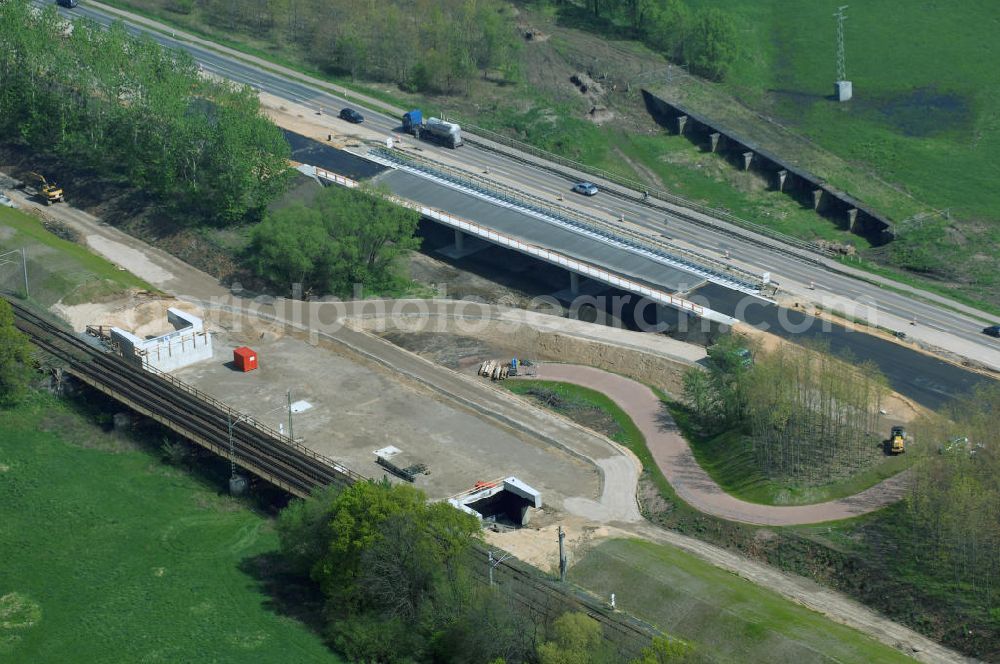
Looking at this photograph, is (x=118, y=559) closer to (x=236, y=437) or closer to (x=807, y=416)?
(x=236, y=437)

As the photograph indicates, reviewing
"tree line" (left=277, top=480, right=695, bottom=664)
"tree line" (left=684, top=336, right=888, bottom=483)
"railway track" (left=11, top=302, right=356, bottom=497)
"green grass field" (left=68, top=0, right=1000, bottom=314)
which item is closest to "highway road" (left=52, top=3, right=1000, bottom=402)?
"green grass field" (left=68, top=0, right=1000, bottom=314)

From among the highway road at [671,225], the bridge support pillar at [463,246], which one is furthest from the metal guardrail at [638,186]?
the bridge support pillar at [463,246]

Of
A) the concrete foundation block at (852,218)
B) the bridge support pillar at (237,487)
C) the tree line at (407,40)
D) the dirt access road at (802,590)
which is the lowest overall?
the bridge support pillar at (237,487)

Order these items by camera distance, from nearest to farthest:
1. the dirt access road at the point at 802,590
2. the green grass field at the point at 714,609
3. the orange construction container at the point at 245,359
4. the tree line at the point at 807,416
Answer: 1. the green grass field at the point at 714,609
2. the dirt access road at the point at 802,590
3. the tree line at the point at 807,416
4. the orange construction container at the point at 245,359

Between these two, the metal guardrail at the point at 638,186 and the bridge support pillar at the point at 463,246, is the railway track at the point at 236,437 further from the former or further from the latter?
the metal guardrail at the point at 638,186

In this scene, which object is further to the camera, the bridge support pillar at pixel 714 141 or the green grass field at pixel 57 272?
the bridge support pillar at pixel 714 141

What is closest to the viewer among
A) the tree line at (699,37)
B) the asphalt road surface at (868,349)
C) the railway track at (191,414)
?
the railway track at (191,414)
